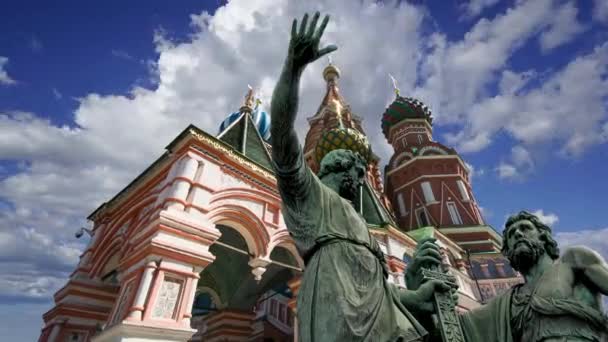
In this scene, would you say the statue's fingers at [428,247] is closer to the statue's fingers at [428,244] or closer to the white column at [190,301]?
the statue's fingers at [428,244]

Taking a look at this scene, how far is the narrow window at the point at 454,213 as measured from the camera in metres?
21.2

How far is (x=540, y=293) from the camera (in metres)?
1.71

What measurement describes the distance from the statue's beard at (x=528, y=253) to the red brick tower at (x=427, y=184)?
768 inches

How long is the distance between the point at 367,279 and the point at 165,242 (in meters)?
5.32

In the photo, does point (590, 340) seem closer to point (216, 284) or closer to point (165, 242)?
point (165, 242)

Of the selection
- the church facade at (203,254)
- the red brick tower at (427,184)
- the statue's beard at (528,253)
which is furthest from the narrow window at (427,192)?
the statue's beard at (528,253)

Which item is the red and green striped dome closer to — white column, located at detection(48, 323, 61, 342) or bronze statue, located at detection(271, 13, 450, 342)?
white column, located at detection(48, 323, 61, 342)

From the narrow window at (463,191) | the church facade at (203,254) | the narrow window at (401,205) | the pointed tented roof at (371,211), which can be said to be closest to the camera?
the church facade at (203,254)

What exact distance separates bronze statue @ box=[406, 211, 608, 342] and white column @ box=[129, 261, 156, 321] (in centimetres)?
504

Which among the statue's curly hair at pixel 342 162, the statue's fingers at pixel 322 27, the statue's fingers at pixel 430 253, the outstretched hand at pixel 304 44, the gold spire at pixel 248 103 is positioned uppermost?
the gold spire at pixel 248 103

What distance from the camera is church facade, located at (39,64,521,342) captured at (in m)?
5.72

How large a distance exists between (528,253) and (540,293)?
29 centimetres

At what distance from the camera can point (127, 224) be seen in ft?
29.0

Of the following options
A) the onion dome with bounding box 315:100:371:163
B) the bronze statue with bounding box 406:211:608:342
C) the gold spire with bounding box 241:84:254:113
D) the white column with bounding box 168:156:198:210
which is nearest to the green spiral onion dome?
the onion dome with bounding box 315:100:371:163
